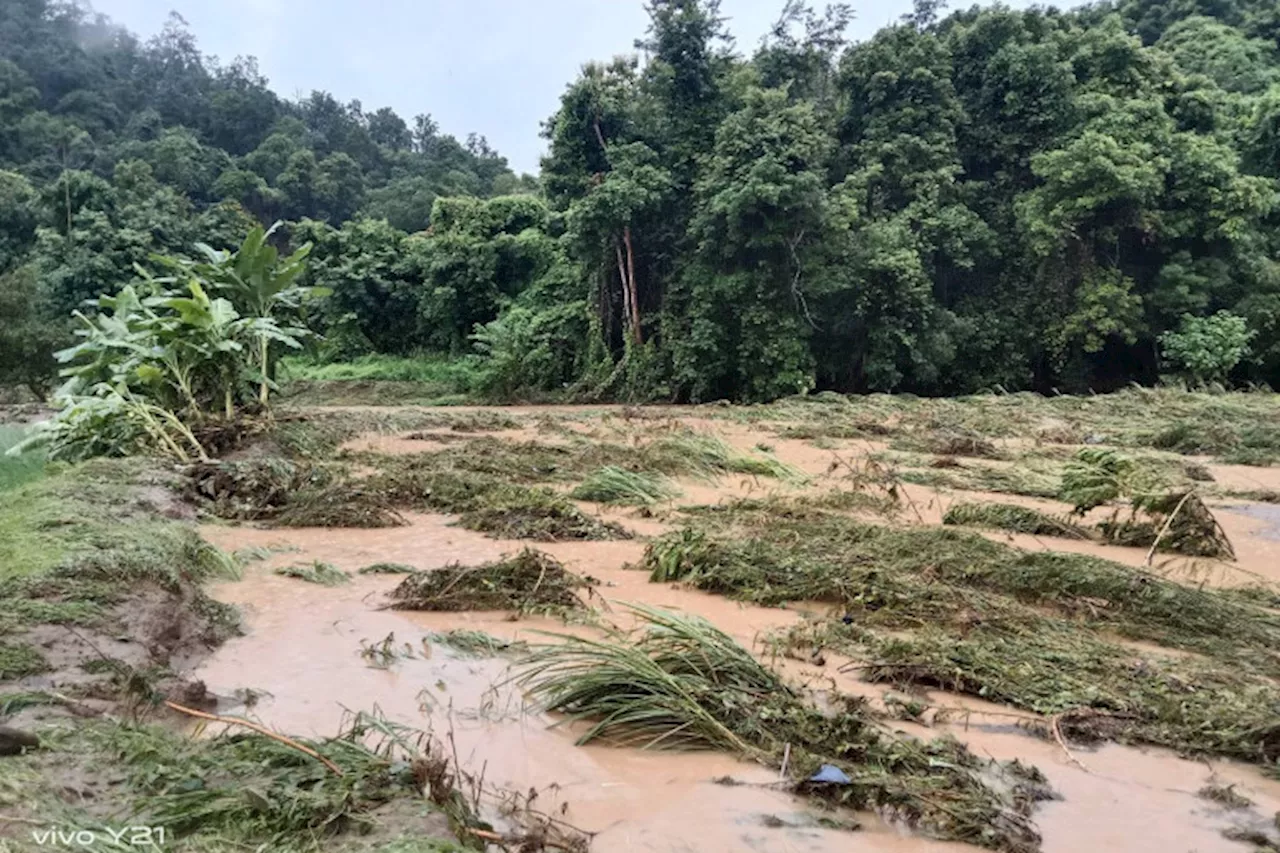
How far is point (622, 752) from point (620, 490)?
4.49 metres

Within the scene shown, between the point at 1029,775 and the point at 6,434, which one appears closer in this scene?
the point at 1029,775

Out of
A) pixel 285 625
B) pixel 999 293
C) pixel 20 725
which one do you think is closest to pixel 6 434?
pixel 285 625

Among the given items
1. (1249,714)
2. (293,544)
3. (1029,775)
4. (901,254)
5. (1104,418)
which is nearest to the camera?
(1029,775)

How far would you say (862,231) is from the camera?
17438mm

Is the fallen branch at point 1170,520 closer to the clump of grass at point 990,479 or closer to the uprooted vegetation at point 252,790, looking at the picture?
the clump of grass at point 990,479

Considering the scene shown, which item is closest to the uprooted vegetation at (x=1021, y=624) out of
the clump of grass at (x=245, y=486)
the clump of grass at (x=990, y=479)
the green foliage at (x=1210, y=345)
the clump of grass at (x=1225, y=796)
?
the clump of grass at (x=1225, y=796)

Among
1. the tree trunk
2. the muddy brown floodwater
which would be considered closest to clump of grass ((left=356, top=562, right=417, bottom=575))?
the muddy brown floodwater

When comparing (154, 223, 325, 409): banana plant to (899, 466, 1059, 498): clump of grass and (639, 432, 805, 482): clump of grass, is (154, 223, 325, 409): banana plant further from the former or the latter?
(899, 466, 1059, 498): clump of grass

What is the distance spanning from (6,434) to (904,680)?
33.8 feet

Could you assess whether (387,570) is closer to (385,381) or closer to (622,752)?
(622,752)

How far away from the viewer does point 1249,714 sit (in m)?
3.07

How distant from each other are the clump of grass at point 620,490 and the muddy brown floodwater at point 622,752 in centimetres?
247

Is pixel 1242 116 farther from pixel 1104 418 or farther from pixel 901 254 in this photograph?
pixel 1104 418

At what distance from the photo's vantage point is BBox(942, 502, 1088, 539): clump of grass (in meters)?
6.24
